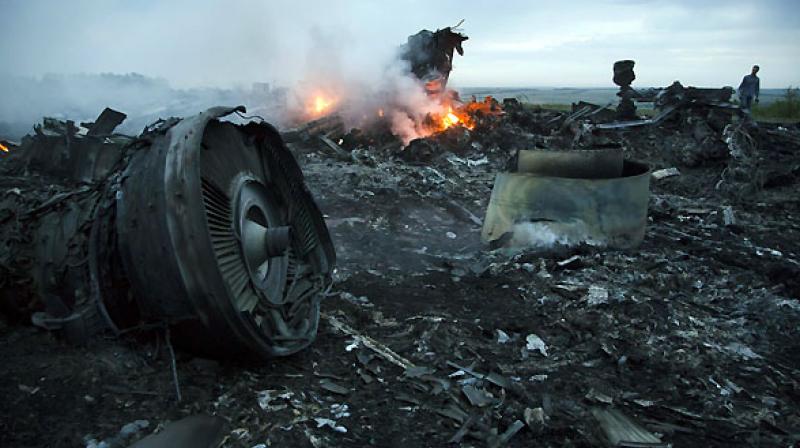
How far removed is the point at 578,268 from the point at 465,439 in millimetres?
3320

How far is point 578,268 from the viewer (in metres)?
5.76

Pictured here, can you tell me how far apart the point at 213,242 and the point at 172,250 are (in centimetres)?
30

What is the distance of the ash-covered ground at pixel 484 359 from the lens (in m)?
2.93

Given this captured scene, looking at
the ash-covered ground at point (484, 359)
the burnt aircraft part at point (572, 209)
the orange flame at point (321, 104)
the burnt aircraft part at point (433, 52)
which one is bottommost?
the ash-covered ground at point (484, 359)

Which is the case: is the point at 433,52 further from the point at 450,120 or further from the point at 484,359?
the point at 484,359

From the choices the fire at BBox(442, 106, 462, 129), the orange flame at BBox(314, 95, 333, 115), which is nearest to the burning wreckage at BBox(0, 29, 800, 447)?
the fire at BBox(442, 106, 462, 129)

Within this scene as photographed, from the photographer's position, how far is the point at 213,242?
2984mm

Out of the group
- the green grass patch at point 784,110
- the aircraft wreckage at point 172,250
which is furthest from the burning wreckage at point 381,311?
the green grass patch at point 784,110

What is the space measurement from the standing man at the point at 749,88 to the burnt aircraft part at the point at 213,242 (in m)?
15.9

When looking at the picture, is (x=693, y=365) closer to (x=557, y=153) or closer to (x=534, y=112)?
(x=557, y=153)

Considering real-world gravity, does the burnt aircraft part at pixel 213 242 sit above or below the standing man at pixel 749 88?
below

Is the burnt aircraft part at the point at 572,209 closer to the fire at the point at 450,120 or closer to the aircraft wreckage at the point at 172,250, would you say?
the aircraft wreckage at the point at 172,250

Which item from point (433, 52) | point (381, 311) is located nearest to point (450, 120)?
point (433, 52)

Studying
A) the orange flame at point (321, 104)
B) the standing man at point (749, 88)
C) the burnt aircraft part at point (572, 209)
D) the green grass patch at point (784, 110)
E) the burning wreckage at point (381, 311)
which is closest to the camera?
the burning wreckage at point (381, 311)
